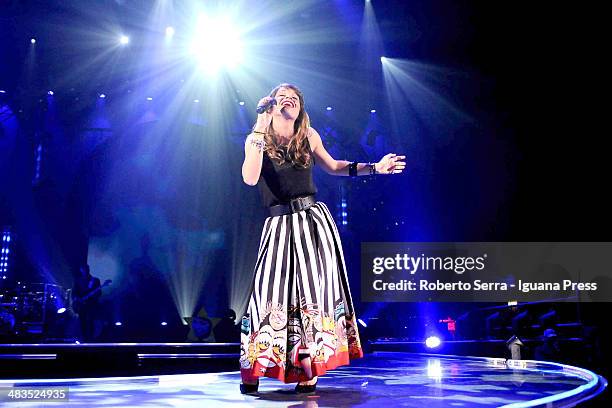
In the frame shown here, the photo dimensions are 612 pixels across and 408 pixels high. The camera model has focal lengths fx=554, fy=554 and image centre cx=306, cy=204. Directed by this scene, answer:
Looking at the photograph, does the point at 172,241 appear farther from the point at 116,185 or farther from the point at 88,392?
the point at 88,392

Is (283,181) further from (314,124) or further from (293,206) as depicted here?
(314,124)

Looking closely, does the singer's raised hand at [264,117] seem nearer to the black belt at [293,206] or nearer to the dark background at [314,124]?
the black belt at [293,206]

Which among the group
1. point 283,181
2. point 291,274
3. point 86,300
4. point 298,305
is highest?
point 283,181

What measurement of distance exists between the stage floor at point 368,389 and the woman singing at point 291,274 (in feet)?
0.43

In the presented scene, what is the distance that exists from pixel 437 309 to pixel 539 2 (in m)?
4.86

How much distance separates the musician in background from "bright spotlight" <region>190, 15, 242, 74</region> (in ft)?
13.4

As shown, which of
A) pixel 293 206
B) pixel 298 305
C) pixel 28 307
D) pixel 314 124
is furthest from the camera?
pixel 314 124

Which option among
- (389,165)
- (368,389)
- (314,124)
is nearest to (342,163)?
(389,165)

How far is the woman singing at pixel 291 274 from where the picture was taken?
229 cm

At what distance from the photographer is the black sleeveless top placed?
2484 mm

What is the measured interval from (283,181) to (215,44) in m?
7.59

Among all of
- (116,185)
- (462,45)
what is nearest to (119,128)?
(116,185)

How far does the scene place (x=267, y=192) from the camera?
8.29ft

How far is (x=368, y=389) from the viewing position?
93.1 inches
